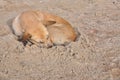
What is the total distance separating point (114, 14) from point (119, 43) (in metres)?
2.36

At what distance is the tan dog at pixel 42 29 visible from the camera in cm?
726

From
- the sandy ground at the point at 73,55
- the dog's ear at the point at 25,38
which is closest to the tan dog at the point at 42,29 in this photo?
the dog's ear at the point at 25,38

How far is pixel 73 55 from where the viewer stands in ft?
23.3

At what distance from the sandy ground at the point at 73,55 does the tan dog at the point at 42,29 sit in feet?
0.66

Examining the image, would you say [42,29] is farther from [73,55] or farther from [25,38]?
[73,55]

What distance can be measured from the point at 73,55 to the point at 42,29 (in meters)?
0.87

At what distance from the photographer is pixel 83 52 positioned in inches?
284

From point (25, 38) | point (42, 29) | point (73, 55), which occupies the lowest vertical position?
point (73, 55)

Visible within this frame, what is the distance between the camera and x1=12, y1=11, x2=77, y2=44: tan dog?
286 inches

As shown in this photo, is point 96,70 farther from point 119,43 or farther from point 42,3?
point 42,3

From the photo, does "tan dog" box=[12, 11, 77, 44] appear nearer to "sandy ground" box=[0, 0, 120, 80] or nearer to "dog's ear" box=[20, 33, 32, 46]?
"dog's ear" box=[20, 33, 32, 46]

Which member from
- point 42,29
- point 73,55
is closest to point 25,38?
point 42,29

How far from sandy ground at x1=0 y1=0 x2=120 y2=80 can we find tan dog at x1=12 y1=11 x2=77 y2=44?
0.20 m

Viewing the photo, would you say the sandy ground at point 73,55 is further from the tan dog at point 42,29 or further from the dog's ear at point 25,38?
the tan dog at point 42,29
